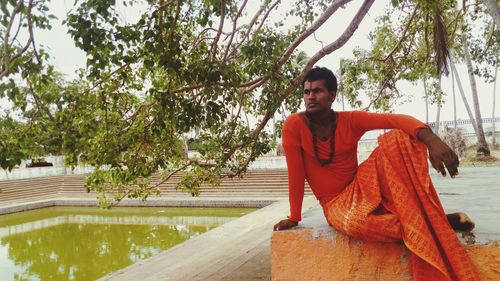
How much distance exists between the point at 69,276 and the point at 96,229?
4189 millimetres

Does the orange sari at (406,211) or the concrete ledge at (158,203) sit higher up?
the orange sari at (406,211)

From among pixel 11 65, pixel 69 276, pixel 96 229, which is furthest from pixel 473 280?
pixel 96 229

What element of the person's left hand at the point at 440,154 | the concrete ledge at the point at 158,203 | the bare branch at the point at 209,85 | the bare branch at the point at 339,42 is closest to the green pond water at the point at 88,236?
the concrete ledge at the point at 158,203

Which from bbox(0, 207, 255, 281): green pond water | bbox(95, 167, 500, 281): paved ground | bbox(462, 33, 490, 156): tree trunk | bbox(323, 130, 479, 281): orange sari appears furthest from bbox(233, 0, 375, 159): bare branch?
bbox(462, 33, 490, 156): tree trunk

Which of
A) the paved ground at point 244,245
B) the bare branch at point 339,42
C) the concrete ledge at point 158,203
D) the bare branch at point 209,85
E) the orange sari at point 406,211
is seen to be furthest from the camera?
the concrete ledge at point 158,203

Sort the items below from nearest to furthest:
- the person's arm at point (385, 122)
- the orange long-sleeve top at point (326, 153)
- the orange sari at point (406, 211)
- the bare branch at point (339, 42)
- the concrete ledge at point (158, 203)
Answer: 1. the orange sari at point (406, 211)
2. the person's arm at point (385, 122)
3. the orange long-sleeve top at point (326, 153)
4. the bare branch at point (339, 42)
5. the concrete ledge at point (158, 203)

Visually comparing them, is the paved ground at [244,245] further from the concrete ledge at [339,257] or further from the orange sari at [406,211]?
the orange sari at [406,211]

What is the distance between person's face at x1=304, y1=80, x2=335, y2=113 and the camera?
6.97ft

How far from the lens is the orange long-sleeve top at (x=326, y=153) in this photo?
208 cm

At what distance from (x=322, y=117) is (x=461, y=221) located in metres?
0.83

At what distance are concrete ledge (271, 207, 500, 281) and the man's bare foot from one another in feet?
0.24

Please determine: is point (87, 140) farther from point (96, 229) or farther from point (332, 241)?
point (96, 229)

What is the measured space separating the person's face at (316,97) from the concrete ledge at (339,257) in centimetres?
65

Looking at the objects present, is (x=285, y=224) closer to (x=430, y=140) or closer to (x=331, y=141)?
(x=331, y=141)
